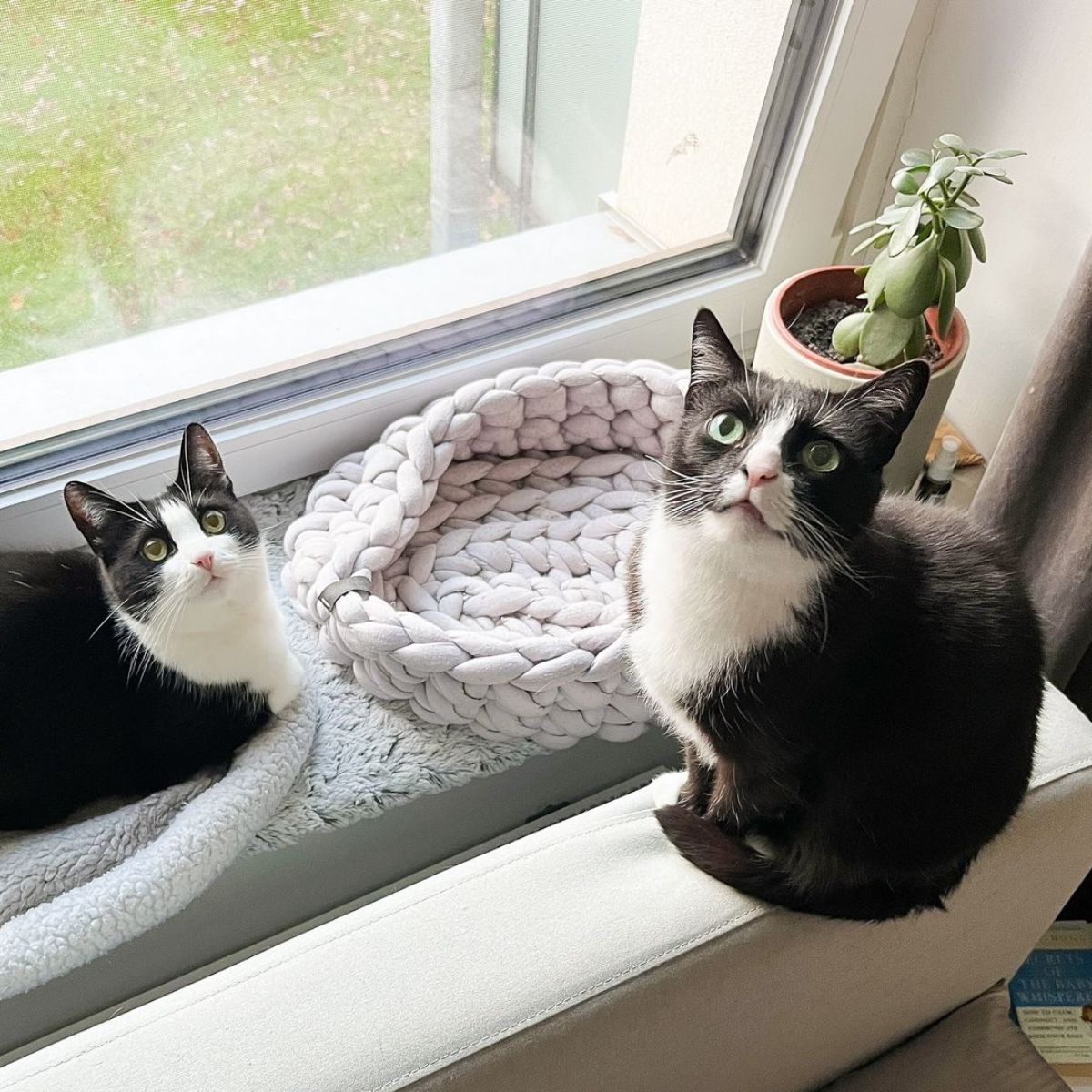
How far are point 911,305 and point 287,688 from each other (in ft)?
2.48

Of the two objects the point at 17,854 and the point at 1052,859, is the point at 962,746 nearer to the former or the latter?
the point at 1052,859

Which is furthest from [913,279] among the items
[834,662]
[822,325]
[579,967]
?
[579,967]

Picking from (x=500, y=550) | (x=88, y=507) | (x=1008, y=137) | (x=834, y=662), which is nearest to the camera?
(x=834, y=662)

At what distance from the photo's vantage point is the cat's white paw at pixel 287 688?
3.60 ft

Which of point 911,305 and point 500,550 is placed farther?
point 500,550

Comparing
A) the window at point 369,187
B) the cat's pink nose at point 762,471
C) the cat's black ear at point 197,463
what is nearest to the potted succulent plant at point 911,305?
the window at point 369,187

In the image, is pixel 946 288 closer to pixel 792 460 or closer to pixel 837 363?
pixel 837 363

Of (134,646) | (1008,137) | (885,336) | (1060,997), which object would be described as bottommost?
(1060,997)

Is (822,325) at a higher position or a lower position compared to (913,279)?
lower

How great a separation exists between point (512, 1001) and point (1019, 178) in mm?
1028

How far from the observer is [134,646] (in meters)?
1.01

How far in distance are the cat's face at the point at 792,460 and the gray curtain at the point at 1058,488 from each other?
9.7 inches

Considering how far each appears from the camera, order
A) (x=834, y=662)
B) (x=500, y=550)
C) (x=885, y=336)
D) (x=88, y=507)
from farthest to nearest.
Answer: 1. (x=500, y=550)
2. (x=885, y=336)
3. (x=88, y=507)
4. (x=834, y=662)

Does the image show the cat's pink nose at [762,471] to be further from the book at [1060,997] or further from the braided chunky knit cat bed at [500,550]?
the book at [1060,997]
